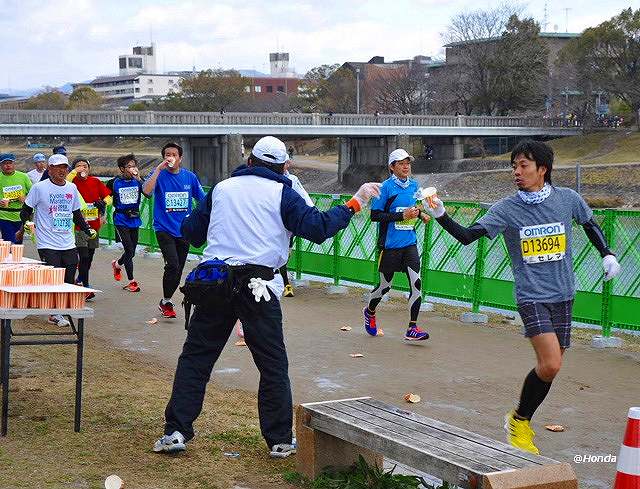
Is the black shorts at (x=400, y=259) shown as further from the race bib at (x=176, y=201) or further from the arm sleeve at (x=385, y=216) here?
the race bib at (x=176, y=201)

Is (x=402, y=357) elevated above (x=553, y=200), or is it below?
below

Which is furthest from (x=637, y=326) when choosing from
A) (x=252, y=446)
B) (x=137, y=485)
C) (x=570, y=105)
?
(x=570, y=105)

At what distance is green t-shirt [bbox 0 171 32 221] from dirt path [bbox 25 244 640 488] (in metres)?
2.18

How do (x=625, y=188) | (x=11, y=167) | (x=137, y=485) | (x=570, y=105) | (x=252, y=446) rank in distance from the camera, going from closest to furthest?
(x=137, y=485)
(x=252, y=446)
(x=11, y=167)
(x=625, y=188)
(x=570, y=105)

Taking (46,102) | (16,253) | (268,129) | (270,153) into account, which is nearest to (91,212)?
(16,253)

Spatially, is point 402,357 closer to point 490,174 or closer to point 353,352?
point 353,352

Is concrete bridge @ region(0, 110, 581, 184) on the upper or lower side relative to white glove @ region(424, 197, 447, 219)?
upper

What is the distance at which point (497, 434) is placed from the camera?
784 cm

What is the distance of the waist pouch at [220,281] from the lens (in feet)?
21.5

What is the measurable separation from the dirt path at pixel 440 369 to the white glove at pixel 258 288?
7.39 ft

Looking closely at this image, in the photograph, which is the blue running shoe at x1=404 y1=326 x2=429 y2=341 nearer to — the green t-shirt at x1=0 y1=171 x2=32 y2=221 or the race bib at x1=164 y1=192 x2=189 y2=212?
the race bib at x1=164 y1=192 x2=189 y2=212

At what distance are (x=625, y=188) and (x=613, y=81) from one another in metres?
22.3

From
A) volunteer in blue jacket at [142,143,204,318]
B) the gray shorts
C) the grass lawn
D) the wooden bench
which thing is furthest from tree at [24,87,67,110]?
the wooden bench

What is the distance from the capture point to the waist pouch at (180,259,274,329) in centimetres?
655
